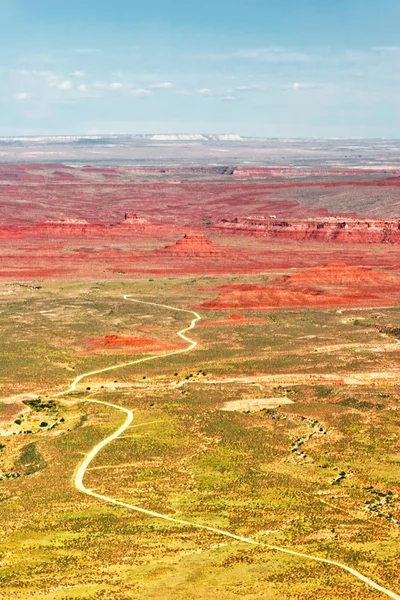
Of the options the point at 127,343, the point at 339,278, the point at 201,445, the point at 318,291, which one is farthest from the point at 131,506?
the point at 339,278

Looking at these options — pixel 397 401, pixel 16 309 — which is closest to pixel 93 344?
pixel 16 309

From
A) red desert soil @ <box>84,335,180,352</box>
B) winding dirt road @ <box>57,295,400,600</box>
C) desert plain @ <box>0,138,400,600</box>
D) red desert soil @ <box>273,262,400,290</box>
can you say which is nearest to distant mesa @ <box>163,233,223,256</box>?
red desert soil @ <box>273,262,400,290</box>

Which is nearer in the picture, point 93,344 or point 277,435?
point 277,435

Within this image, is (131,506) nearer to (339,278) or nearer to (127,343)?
(127,343)

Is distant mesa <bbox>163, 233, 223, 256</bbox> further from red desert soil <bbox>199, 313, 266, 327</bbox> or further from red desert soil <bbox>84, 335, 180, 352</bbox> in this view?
red desert soil <bbox>84, 335, 180, 352</bbox>

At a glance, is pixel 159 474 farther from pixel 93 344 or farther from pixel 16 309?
pixel 16 309

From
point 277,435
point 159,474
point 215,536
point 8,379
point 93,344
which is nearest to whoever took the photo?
point 215,536

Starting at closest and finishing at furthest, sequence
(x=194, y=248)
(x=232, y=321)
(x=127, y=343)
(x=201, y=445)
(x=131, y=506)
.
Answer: (x=131, y=506) → (x=201, y=445) → (x=127, y=343) → (x=232, y=321) → (x=194, y=248)
